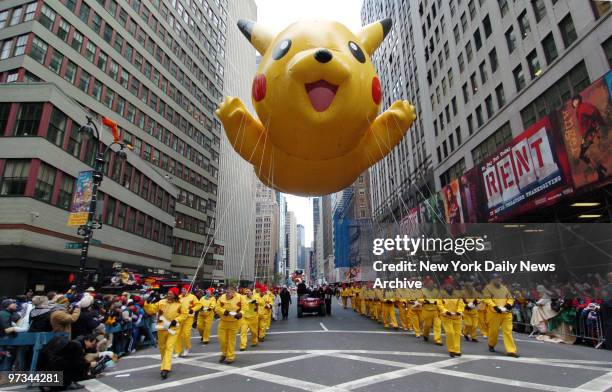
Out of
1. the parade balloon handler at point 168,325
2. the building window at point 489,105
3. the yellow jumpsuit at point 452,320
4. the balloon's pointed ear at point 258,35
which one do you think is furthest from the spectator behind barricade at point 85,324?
the building window at point 489,105

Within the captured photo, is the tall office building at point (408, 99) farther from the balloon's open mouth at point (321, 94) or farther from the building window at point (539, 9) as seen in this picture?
the balloon's open mouth at point (321, 94)

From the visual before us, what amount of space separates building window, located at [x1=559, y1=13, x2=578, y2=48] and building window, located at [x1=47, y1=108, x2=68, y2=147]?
25667 millimetres

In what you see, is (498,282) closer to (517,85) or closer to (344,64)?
(344,64)

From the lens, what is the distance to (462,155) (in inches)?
1006

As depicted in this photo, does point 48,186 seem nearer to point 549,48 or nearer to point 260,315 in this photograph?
point 260,315

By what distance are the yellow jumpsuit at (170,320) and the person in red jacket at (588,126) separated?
1344 cm

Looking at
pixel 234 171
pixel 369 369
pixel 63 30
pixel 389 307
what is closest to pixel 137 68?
pixel 63 30

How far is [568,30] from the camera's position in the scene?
609 inches

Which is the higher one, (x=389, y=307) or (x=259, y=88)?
(x=259, y=88)

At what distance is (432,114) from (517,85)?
12473 mm

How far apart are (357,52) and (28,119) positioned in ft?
67.4

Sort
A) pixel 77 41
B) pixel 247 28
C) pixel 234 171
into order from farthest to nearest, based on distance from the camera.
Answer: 1. pixel 234 171
2. pixel 77 41
3. pixel 247 28

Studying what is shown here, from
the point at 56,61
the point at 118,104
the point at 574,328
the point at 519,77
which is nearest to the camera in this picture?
the point at 574,328

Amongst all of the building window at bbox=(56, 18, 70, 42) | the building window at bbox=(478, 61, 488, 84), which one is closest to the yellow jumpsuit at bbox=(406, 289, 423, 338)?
the building window at bbox=(478, 61, 488, 84)
